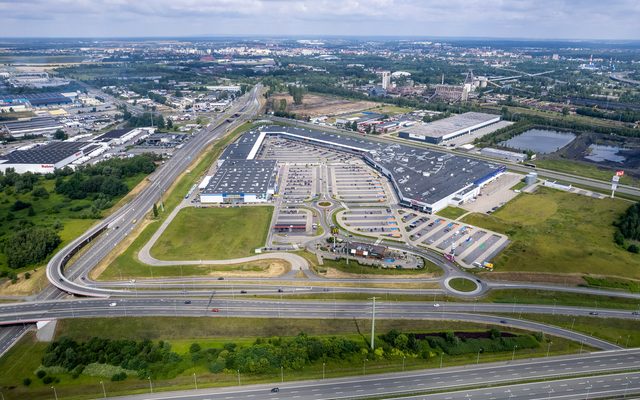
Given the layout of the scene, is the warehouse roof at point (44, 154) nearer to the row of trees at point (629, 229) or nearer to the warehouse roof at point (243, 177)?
the warehouse roof at point (243, 177)

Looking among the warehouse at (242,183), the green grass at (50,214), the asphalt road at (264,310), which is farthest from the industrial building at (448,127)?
the green grass at (50,214)

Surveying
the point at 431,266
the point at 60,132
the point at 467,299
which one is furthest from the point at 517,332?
the point at 60,132

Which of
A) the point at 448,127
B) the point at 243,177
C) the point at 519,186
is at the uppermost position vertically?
the point at 448,127

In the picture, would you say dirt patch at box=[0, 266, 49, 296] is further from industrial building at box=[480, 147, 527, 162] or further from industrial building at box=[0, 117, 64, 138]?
industrial building at box=[480, 147, 527, 162]

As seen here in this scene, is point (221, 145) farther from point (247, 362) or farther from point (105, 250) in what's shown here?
point (247, 362)

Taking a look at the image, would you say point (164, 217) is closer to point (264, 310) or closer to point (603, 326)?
point (264, 310)

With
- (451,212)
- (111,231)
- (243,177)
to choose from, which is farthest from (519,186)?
(111,231)
